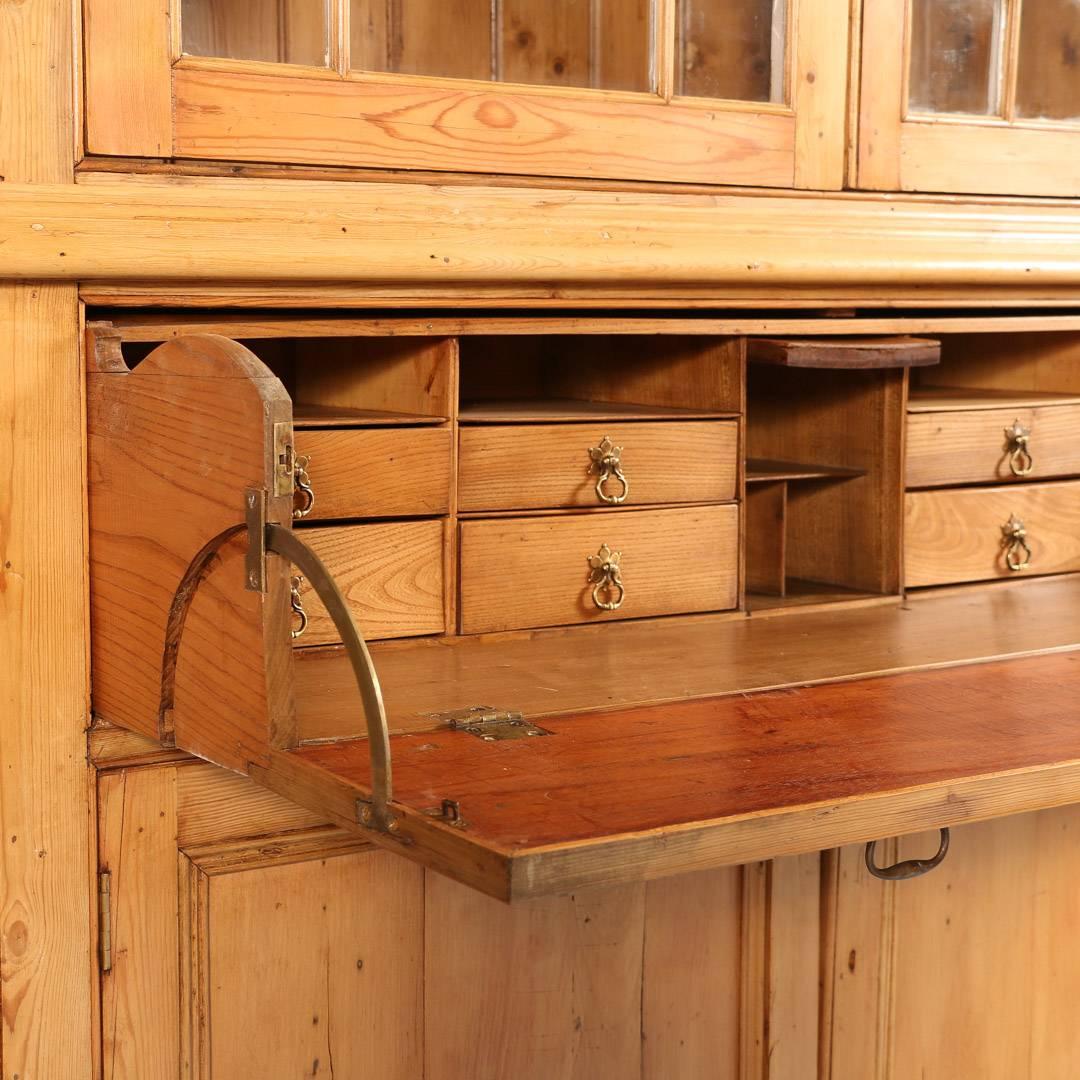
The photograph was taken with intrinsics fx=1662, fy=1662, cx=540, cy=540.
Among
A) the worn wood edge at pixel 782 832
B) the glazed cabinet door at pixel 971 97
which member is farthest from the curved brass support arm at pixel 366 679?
the glazed cabinet door at pixel 971 97

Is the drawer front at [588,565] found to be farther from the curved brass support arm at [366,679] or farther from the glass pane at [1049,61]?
the glass pane at [1049,61]

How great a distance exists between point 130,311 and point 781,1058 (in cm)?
101

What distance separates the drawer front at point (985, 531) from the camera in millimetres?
1854

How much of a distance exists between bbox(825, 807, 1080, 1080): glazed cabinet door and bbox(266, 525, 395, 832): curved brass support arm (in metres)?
0.77

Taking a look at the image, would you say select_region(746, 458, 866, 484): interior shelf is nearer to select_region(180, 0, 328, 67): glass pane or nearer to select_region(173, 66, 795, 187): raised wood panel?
select_region(173, 66, 795, 187): raised wood panel

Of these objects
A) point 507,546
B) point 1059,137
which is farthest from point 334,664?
point 1059,137

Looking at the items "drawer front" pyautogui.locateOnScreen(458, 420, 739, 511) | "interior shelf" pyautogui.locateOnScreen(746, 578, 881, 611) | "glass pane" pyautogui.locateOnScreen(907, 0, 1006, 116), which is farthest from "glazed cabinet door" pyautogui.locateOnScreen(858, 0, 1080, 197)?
"interior shelf" pyautogui.locateOnScreen(746, 578, 881, 611)

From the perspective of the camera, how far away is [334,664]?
1.50 m

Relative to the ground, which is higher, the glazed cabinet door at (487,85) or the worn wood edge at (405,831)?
the glazed cabinet door at (487,85)

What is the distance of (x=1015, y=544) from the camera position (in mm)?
1925

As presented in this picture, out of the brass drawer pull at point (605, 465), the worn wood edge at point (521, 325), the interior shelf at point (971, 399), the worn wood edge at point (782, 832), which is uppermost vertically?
the worn wood edge at point (521, 325)

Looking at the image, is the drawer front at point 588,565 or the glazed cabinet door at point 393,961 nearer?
the glazed cabinet door at point 393,961

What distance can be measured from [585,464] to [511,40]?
410mm

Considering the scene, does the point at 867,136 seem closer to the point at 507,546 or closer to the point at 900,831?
the point at 507,546
